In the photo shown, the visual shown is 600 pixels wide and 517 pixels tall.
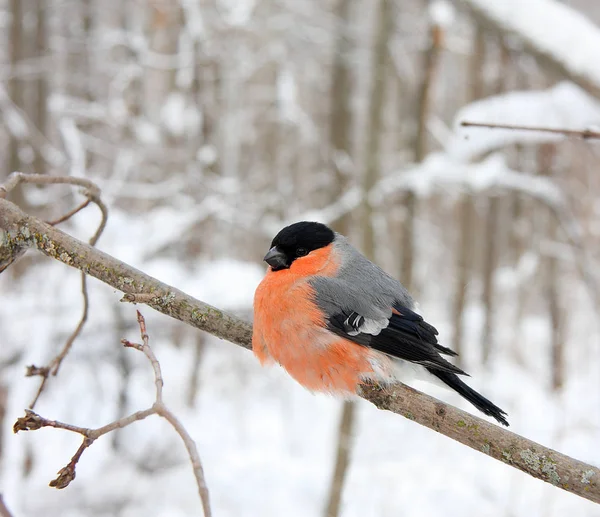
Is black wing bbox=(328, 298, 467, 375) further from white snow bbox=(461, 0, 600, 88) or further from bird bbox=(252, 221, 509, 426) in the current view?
white snow bbox=(461, 0, 600, 88)

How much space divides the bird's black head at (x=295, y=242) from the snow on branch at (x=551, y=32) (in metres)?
1.20

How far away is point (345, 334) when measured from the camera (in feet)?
6.36

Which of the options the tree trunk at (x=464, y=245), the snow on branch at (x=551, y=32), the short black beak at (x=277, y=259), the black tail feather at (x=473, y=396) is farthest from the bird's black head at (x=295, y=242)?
the tree trunk at (x=464, y=245)

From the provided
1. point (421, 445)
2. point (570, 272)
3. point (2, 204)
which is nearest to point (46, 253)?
point (2, 204)

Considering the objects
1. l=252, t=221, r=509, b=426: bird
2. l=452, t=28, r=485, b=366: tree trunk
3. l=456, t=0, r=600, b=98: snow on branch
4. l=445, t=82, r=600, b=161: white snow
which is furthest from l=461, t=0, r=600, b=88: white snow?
l=452, t=28, r=485, b=366: tree trunk

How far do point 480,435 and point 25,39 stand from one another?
34.1 feet

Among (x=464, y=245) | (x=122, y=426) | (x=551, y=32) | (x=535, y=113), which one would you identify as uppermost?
(x=551, y=32)

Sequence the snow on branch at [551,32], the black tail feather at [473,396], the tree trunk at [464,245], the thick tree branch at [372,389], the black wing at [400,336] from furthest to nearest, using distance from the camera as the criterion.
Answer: the tree trunk at [464,245], the snow on branch at [551,32], the black wing at [400,336], the black tail feather at [473,396], the thick tree branch at [372,389]

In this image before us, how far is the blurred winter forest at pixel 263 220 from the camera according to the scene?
4.14 m

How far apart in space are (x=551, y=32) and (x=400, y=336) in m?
1.54

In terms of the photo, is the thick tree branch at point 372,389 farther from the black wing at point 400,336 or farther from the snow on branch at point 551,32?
the snow on branch at point 551,32

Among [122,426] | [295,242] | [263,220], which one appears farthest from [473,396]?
[263,220]

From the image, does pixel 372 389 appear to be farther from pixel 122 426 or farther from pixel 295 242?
pixel 122 426

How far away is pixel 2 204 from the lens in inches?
61.6
